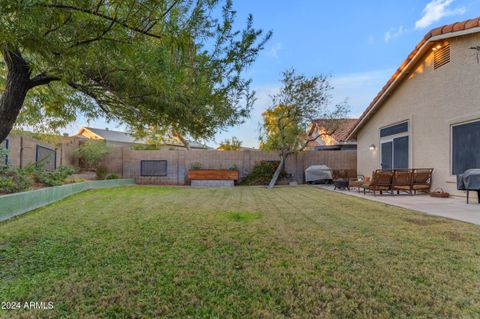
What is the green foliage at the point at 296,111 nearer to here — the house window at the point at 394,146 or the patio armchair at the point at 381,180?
the house window at the point at 394,146

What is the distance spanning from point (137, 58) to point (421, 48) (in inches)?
403

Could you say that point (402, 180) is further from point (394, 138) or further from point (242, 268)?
point (242, 268)

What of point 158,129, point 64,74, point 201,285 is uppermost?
point 64,74

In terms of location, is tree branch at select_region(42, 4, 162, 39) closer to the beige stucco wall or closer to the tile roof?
the beige stucco wall

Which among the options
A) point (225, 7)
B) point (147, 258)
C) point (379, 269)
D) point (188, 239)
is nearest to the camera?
point (225, 7)

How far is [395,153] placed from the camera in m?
10.9

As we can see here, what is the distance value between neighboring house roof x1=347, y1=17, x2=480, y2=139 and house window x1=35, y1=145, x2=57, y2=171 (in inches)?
535

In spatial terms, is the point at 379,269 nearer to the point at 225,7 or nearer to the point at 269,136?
the point at 225,7

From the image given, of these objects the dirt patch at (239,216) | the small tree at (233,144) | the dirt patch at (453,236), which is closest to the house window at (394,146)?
the dirt patch at (453,236)

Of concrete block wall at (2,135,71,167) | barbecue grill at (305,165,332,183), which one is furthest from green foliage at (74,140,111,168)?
barbecue grill at (305,165,332,183)

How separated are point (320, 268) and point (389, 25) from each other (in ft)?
36.6

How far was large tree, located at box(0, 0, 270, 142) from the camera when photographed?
5.44 ft

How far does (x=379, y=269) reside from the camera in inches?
103

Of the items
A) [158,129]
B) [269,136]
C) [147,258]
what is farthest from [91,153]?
[147,258]
